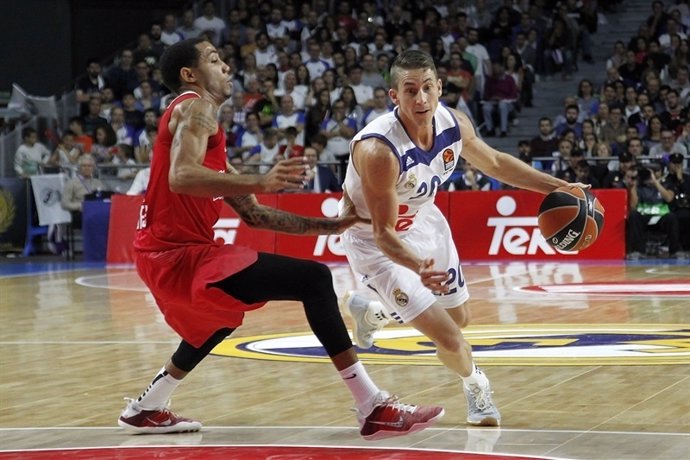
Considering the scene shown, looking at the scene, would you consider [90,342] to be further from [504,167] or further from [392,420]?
[392,420]

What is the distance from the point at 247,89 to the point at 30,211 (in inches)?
166

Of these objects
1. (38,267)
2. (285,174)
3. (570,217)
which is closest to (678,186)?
(38,267)

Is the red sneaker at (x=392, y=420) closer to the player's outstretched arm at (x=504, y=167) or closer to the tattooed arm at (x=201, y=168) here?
the tattooed arm at (x=201, y=168)

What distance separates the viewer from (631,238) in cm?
1723

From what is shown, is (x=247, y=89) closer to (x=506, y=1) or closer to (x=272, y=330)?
(x=506, y=1)

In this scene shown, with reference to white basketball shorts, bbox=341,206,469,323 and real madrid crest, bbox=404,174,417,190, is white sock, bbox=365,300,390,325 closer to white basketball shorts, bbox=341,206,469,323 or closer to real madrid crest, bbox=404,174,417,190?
white basketball shorts, bbox=341,206,469,323

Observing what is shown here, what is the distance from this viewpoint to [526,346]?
881 centimetres

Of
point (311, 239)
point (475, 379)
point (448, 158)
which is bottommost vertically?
point (311, 239)

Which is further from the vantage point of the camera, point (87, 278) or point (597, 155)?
point (597, 155)

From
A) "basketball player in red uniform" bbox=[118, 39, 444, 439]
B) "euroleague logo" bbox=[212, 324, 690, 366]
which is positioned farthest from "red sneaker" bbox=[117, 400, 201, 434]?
"euroleague logo" bbox=[212, 324, 690, 366]

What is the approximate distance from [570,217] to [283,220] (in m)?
1.56

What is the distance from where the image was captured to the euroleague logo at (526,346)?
8.12 m

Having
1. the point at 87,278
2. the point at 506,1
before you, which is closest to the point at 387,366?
the point at 87,278

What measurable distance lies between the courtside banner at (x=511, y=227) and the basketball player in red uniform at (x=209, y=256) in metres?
11.5
